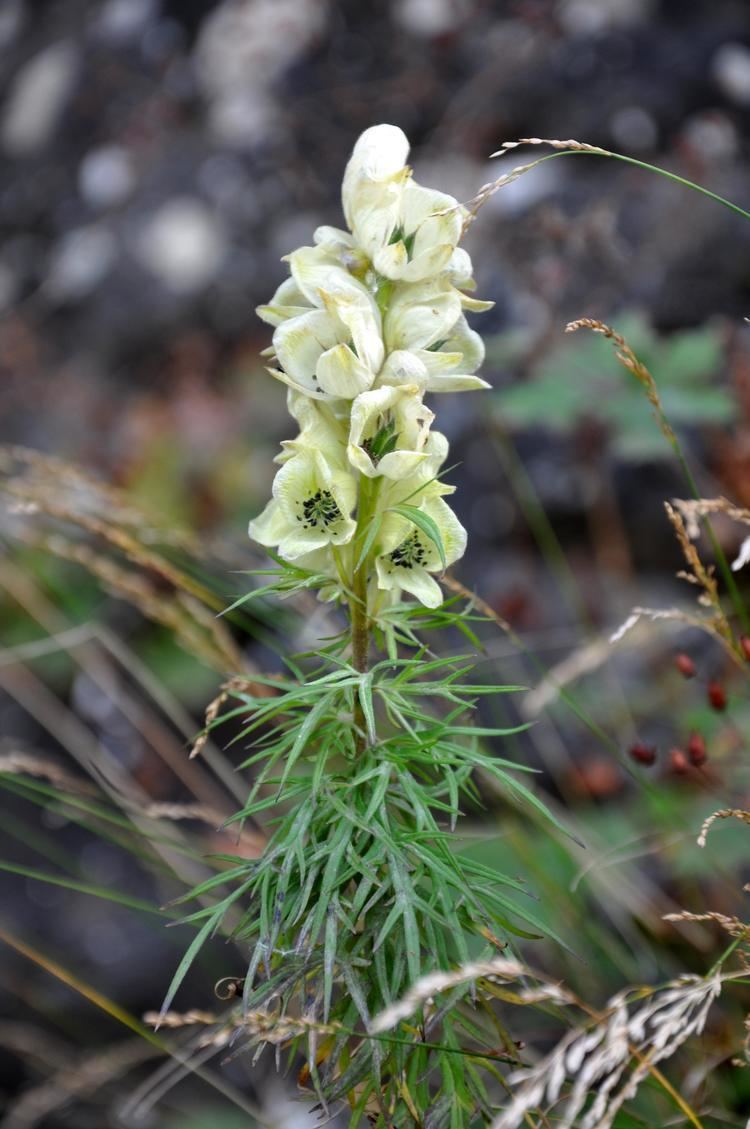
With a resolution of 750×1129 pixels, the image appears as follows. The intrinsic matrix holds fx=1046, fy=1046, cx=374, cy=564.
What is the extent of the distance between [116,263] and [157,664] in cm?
167

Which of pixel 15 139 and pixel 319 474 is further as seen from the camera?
pixel 15 139

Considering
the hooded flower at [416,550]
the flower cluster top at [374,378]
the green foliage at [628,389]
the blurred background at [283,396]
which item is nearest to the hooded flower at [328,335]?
the flower cluster top at [374,378]

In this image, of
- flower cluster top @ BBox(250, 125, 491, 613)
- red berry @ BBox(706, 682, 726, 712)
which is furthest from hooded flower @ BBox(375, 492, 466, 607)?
red berry @ BBox(706, 682, 726, 712)

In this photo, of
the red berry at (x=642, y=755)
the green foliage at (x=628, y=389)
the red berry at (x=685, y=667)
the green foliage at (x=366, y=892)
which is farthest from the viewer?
the green foliage at (x=628, y=389)

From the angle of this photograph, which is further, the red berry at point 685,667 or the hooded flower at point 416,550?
the red berry at point 685,667

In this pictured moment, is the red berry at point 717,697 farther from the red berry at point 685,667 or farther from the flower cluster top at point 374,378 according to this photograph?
the flower cluster top at point 374,378

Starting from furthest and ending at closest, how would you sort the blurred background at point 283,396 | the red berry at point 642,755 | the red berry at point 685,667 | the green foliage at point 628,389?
the green foliage at point 628,389 → the blurred background at point 283,396 → the red berry at point 642,755 → the red berry at point 685,667

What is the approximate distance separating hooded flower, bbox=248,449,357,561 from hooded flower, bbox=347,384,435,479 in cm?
3

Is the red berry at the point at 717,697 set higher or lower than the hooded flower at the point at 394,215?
lower

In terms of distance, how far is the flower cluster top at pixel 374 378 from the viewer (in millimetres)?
904

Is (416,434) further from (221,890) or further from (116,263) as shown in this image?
(116,263)

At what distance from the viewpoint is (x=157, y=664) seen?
275 centimetres

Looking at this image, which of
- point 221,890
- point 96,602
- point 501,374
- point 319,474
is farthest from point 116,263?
point 319,474

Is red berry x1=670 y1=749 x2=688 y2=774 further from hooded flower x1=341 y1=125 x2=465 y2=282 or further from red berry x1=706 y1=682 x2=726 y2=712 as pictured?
hooded flower x1=341 y1=125 x2=465 y2=282
